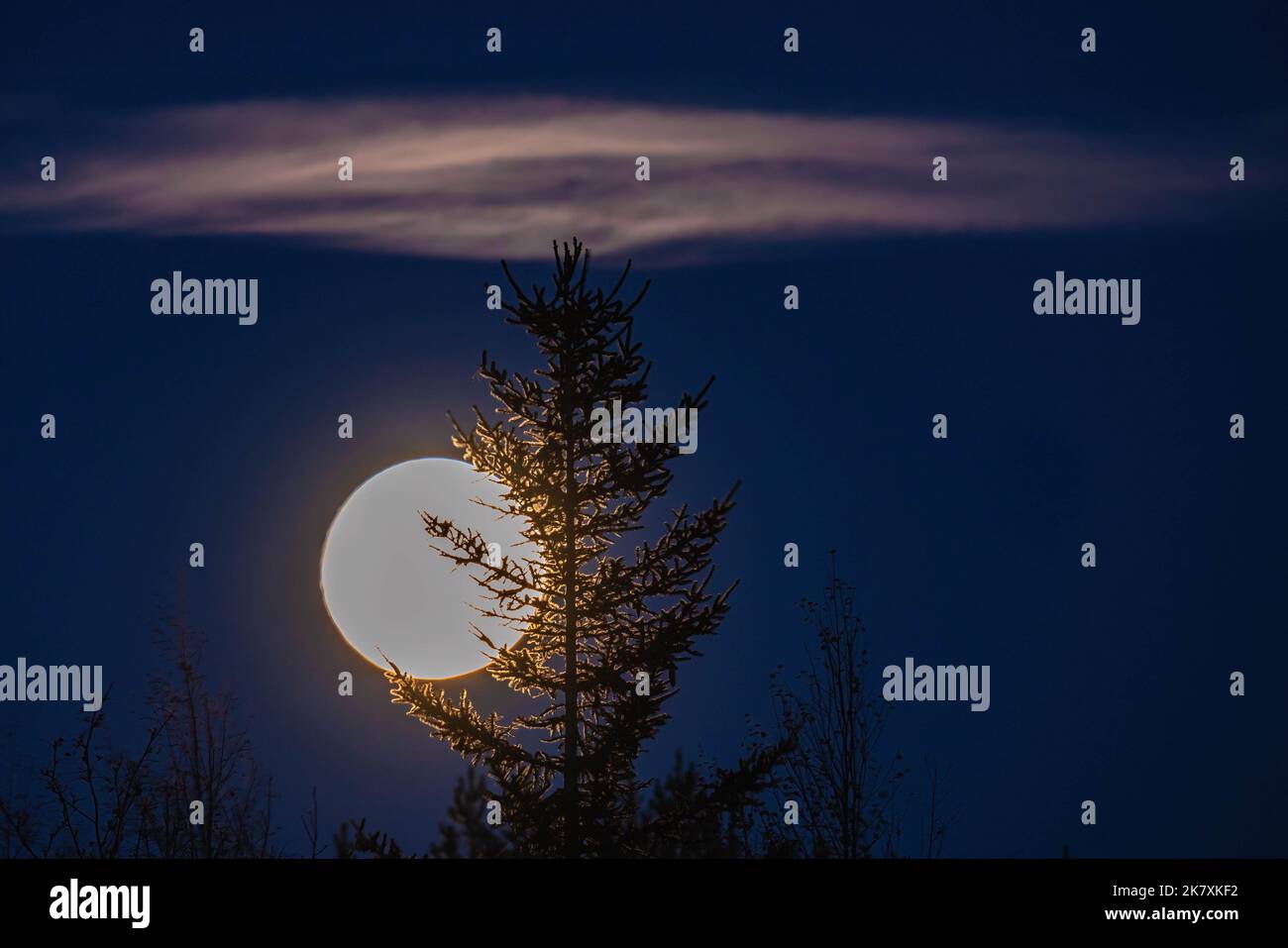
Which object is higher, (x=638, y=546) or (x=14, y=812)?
(x=638, y=546)

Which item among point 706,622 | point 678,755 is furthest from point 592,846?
point 678,755

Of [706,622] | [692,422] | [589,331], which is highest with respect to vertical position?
[589,331]

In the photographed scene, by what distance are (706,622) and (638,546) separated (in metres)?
1.56

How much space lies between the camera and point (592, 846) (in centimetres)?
2009

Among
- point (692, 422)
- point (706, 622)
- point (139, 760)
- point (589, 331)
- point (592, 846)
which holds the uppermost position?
point (589, 331)

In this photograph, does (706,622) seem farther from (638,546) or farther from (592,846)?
(592,846)
